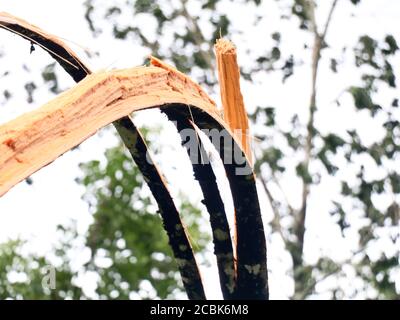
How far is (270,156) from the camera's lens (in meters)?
5.85

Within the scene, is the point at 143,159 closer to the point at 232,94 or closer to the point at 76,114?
the point at 232,94

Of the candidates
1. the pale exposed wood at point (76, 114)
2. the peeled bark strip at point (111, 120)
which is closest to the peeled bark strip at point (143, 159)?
the peeled bark strip at point (111, 120)

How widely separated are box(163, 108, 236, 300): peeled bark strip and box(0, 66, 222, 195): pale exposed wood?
231mm

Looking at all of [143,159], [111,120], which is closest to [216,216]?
[143,159]

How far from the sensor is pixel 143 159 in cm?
180

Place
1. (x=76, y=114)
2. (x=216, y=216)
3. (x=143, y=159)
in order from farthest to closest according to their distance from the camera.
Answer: (x=216, y=216), (x=143, y=159), (x=76, y=114)

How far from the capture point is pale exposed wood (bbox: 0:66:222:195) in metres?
1.12

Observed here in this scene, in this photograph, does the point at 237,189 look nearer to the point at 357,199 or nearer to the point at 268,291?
the point at 268,291

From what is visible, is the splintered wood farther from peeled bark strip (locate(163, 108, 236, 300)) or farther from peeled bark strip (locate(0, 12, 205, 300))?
peeled bark strip (locate(0, 12, 205, 300))

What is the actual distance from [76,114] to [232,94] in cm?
74

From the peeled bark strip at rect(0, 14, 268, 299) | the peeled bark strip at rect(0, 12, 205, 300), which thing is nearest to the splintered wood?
the peeled bark strip at rect(0, 14, 268, 299)
